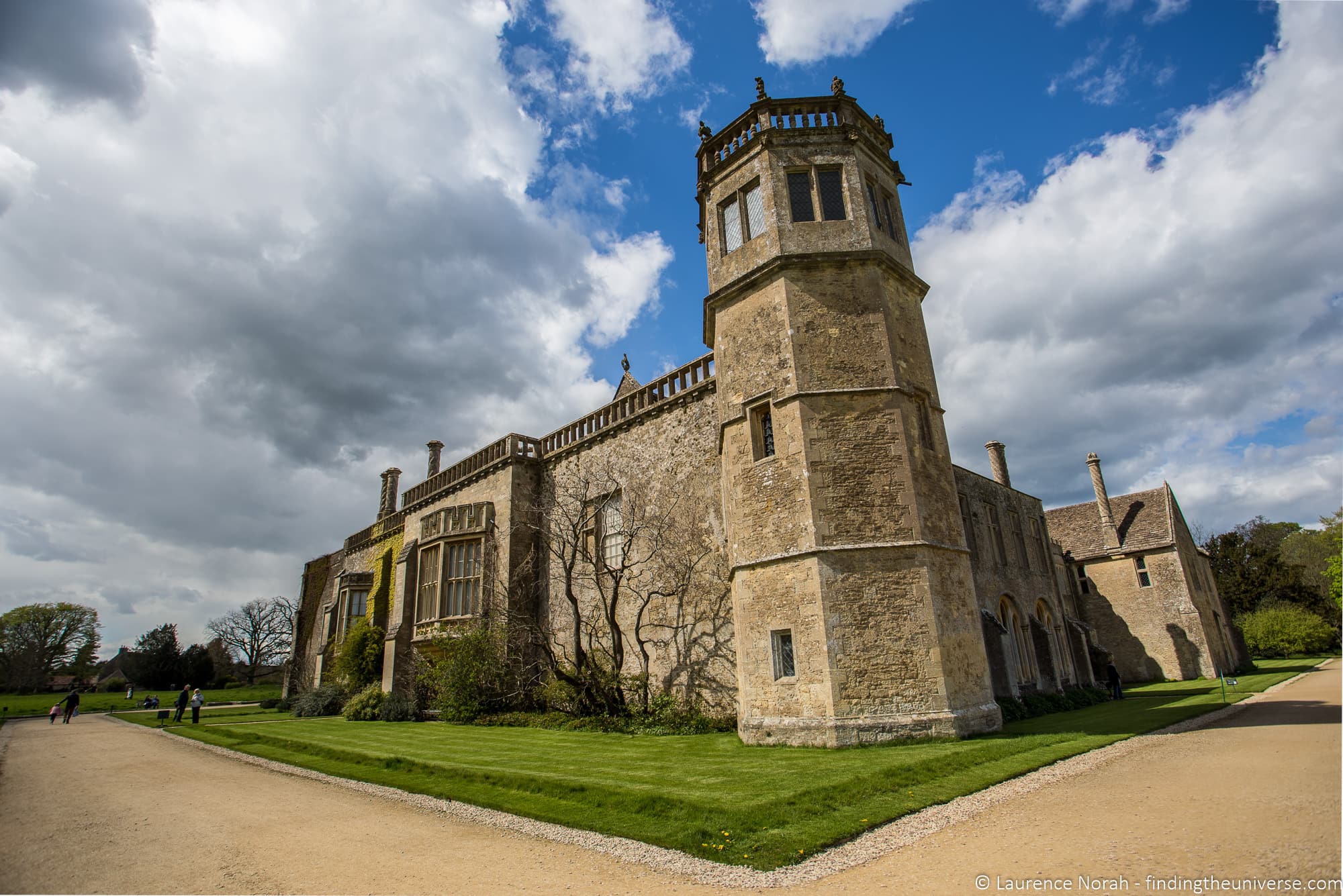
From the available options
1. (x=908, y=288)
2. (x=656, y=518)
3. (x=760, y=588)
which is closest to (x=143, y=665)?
(x=656, y=518)

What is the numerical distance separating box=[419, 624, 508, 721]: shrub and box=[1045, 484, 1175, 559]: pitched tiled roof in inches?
1153

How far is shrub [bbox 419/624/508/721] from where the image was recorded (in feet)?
58.1

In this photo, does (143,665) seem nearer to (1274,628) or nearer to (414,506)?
(414,506)

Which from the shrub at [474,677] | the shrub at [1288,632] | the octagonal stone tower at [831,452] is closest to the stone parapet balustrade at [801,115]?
the octagonal stone tower at [831,452]

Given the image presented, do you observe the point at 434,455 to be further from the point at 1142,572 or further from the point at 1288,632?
the point at 1288,632

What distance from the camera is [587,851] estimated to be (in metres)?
5.89

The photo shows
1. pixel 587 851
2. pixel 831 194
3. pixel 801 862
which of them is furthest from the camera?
pixel 831 194

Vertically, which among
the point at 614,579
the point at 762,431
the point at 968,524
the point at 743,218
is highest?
the point at 743,218

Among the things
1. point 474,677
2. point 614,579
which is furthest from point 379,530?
point 614,579

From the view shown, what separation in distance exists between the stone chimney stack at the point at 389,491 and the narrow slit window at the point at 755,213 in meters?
23.6

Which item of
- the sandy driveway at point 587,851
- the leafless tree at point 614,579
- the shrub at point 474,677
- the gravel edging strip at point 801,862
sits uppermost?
the leafless tree at point 614,579

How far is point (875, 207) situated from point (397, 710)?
64.8 feet

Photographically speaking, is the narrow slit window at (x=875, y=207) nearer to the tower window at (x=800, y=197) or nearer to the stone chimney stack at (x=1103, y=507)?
the tower window at (x=800, y=197)

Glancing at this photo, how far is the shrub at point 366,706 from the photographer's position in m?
20.4
